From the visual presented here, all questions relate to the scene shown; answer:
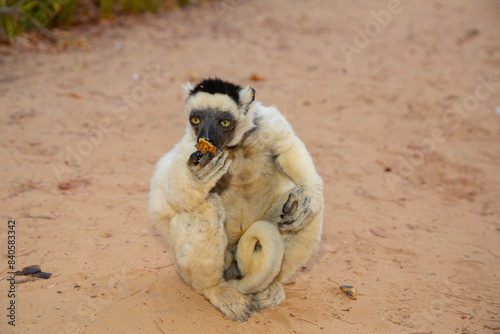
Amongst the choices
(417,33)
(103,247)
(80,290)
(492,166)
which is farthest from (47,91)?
(417,33)

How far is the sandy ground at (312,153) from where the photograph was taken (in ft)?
11.9

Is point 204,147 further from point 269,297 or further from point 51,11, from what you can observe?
point 51,11

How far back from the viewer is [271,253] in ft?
11.3

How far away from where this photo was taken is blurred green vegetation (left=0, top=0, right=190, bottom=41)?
9.00 m

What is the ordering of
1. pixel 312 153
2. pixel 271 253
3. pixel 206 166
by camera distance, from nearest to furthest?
pixel 206 166 < pixel 271 253 < pixel 312 153

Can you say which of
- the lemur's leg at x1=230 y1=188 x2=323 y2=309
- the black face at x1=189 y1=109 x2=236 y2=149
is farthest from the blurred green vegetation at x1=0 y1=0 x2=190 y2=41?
the lemur's leg at x1=230 y1=188 x2=323 y2=309

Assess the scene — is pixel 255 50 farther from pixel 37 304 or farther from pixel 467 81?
pixel 37 304

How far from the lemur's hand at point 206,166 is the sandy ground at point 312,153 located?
1084 mm

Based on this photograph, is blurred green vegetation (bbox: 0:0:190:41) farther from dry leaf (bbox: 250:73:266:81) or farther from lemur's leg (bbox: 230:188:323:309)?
lemur's leg (bbox: 230:188:323:309)

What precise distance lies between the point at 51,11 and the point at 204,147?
27.4 ft

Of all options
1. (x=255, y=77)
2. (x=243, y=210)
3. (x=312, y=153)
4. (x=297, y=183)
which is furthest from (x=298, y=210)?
(x=255, y=77)

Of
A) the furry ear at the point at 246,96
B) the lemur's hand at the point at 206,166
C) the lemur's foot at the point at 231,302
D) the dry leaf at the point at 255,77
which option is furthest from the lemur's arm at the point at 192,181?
the dry leaf at the point at 255,77

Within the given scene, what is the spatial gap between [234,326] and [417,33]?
9967 millimetres

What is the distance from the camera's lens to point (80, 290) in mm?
3605
